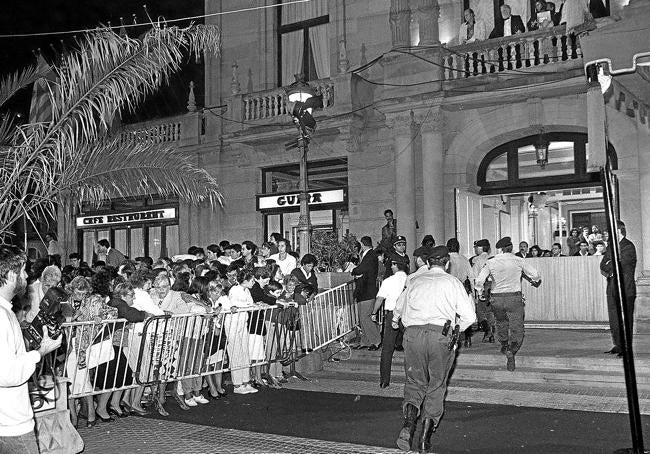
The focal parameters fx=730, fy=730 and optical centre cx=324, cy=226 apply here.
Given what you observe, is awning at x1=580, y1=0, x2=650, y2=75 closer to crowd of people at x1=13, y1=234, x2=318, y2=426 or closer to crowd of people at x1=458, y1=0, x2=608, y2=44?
crowd of people at x1=13, y1=234, x2=318, y2=426

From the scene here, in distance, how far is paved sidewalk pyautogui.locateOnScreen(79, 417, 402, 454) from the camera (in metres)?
7.25

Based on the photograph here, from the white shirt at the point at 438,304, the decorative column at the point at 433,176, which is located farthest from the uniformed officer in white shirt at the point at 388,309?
the decorative column at the point at 433,176

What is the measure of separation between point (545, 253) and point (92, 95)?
420 inches

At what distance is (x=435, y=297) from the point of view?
7309mm

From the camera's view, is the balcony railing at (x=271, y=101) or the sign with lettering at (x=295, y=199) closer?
the balcony railing at (x=271, y=101)

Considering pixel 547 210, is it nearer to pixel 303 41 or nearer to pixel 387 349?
pixel 303 41

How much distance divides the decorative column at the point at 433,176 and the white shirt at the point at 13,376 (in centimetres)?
1356

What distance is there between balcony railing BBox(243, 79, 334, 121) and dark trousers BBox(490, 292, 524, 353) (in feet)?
32.5

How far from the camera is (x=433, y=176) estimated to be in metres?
17.5

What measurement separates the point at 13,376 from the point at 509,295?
25.0 ft

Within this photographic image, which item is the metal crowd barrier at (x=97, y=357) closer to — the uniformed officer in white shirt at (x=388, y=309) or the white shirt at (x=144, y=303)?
the white shirt at (x=144, y=303)

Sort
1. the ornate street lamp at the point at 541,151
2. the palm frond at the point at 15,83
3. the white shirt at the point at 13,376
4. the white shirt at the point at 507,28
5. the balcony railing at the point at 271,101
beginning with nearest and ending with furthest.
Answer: the white shirt at the point at 13,376 → the palm frond at the point at 15,83 → the ornate street lamp at the point at 541,151 → the white shirt at the point at 507,28 → the balcony railing at the point at 271,101

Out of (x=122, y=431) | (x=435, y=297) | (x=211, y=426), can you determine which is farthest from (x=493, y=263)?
(x=122, y=431)

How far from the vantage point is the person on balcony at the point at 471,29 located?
18.2 m
